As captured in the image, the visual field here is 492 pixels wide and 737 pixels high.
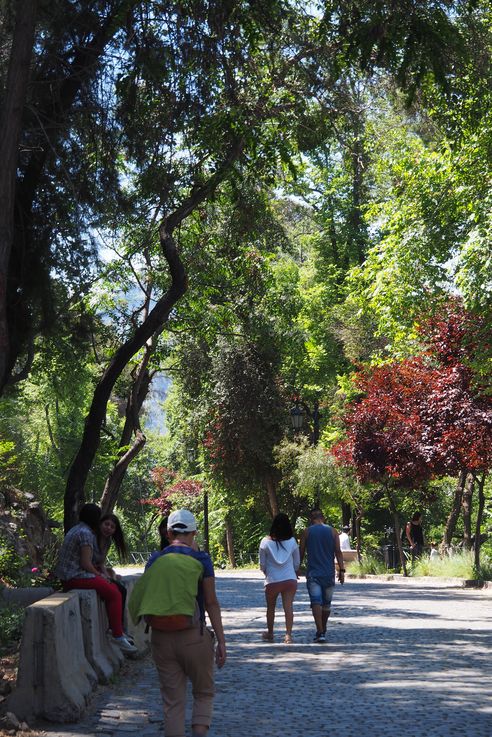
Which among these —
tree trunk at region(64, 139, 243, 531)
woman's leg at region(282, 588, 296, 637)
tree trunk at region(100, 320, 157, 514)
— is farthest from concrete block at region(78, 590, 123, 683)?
tree trunk at region(100, 320, 157, 514)

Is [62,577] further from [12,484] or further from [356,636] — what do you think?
[12,484]

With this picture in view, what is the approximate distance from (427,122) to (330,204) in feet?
101

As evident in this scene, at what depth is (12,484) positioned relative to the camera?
2730cm

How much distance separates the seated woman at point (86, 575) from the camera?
11875 mm

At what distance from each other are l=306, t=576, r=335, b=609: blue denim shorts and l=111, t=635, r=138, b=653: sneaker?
3.10m

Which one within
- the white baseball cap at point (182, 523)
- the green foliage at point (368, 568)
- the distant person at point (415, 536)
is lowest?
the white baseball cap at point (182, 523)

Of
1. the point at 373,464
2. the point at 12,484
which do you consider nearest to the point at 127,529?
the point at 373,464

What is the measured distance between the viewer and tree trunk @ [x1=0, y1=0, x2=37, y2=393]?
10531 mm

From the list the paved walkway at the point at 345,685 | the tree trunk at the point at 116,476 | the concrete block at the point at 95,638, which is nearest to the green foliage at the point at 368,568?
the tree trunk at the point at 116,476

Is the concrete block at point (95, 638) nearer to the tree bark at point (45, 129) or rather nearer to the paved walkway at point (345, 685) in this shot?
the paved walkway at point (345, 685)

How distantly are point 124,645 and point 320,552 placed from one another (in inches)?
148

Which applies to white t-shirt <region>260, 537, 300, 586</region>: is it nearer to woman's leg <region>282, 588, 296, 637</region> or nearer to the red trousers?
woman's leg <region>282, 588, 296, 637</region>

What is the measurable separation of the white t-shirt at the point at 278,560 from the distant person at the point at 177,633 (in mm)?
8158

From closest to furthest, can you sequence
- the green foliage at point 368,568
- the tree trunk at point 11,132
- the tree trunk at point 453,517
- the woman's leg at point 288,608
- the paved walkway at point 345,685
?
1. the paved walkway at point 345,685
2. the tree trunk at point 11,132
3. the woman's leg at point 288,608
4. the tree trunk at point 453,517
5. the green foliage at point 368,568
